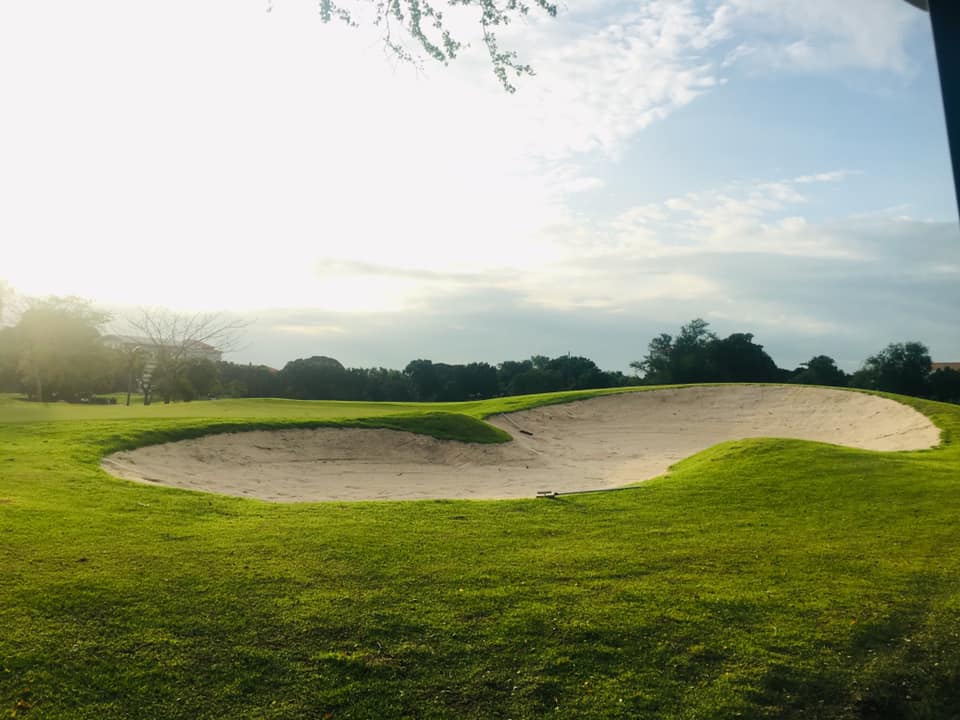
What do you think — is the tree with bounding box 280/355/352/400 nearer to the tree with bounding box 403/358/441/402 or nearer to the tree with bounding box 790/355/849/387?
the tree with bounding box 403/358/441/402

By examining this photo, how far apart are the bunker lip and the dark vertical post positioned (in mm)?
9474

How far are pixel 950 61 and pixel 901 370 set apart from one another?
47.1m

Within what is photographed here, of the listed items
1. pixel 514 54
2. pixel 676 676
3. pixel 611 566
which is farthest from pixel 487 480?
pixel 676 676

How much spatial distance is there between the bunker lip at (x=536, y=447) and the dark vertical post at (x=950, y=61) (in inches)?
373

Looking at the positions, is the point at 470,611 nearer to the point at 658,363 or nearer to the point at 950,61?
the point at 950,61

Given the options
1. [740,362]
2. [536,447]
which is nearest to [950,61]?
[536,447]

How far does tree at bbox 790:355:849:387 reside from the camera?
4691 cm

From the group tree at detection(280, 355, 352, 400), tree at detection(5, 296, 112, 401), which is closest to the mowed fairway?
tree at detection(5, 296, 112, 401)

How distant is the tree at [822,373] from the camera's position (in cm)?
4691

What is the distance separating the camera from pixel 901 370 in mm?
44688

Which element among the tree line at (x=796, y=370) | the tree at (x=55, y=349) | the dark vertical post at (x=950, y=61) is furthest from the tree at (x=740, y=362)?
the dark vertical post at (x=950, y=61)

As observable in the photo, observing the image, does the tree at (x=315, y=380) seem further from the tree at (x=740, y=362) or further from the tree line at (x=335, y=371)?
the tree at (x=740, y=362)

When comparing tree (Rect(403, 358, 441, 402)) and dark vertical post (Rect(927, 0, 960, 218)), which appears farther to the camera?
tree (Rect(403, 358, 441, 402))

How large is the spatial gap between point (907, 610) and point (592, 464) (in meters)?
12.4
